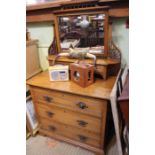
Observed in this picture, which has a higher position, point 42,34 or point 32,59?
point 42,34

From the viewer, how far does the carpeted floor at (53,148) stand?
1.56 m

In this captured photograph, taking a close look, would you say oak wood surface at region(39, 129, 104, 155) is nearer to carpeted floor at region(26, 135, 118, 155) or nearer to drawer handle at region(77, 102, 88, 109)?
carpeted floor at region(26, 135, 118, 155)

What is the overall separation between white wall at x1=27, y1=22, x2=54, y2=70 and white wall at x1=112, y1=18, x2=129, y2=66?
741 mm

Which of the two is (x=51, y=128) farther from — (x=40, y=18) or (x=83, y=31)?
(x=40, y=18)

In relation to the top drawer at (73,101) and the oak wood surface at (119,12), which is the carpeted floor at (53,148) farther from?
the oak wood surface at (119,12)

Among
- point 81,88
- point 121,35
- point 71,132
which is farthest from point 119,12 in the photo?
point 71,132

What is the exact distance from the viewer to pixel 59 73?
57.0 inches

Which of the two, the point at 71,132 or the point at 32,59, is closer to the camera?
the point at 71,132

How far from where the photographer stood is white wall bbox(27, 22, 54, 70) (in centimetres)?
181

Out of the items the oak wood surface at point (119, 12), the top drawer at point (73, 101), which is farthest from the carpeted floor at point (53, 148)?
the oak wood surface at point (119, 12)

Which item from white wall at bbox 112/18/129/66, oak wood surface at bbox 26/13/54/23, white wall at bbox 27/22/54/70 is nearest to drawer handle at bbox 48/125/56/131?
white wall at bbox 27/22/54/70

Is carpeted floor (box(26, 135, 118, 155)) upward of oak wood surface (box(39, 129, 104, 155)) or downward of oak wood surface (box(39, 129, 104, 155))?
downward

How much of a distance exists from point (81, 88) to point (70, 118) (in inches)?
14.0
